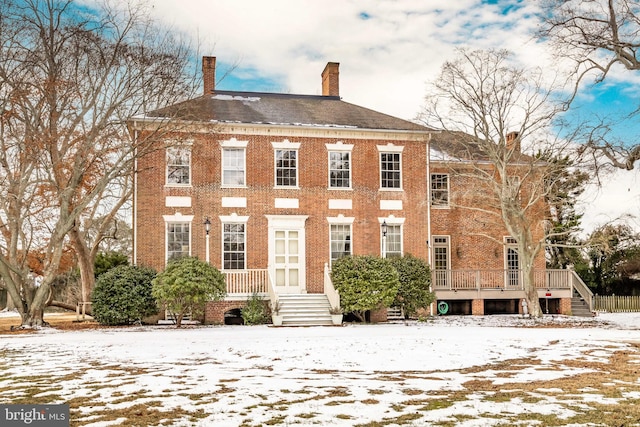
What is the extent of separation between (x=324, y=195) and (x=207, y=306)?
630cm

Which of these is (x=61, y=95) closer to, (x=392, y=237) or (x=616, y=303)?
(x=392, y=237)

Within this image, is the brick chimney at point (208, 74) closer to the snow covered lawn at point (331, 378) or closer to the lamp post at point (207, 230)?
the lamp post at point (207, 230)

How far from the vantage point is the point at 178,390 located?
30.4ft

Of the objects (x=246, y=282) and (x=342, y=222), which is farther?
(x=342, y=222)

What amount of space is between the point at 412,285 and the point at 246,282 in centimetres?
602

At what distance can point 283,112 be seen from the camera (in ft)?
90.8

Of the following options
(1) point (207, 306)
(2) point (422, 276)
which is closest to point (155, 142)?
(1) point (207, 306)

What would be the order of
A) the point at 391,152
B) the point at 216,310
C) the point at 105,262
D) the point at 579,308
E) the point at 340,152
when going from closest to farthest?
the point at 216,310 < the point at 340,152 < the point at 391,152 < the point at 579,308 < the point at 105,262

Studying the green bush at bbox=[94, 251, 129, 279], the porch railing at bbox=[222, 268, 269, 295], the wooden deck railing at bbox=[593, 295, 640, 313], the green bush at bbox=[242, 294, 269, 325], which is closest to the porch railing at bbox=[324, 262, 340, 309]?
the porch railing at bbox=[222, 268, 269, 295]

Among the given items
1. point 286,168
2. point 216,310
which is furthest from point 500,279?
point 216,310

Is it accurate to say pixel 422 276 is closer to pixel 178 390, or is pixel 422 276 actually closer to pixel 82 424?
pixel 178 390

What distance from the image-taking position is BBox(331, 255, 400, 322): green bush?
918 inches

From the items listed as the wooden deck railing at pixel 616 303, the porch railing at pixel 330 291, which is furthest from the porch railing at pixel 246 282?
the wooden deck railing at pixel 616 303

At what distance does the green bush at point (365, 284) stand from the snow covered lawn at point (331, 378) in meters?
5.11
